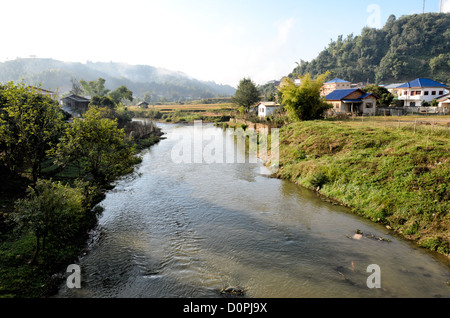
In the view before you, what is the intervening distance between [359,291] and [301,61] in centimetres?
16787

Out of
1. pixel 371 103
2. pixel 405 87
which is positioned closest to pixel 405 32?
pixel 405 87

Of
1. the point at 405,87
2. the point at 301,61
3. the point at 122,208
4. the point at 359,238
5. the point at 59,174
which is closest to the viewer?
the point at 359,238

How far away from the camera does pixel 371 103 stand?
130 ft

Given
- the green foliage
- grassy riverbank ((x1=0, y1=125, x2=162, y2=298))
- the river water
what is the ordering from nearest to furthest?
1. grassy riverbank ((x1=0, y1=125, x2=162, y2=298))
2. the river water
3. the green foliage

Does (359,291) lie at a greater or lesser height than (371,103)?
lesser

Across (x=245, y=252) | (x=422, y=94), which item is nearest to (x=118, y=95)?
(x=245, y=252)

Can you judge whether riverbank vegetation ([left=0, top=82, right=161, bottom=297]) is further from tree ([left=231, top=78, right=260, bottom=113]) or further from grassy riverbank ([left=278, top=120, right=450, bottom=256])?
tree ([left=231, top=78, right=260, bottom=113])

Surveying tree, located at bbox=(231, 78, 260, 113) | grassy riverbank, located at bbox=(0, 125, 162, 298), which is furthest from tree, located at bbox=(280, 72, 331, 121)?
tree, located at bbox=(231, 78, 260, 113)

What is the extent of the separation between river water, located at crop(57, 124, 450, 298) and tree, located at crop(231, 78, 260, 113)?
5014 cm

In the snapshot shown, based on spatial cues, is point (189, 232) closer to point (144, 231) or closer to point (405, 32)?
point (144, 231)

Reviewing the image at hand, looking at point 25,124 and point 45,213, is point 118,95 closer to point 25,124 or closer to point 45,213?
point 25,124

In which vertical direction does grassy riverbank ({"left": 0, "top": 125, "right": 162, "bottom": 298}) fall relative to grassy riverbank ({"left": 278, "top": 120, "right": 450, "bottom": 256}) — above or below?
below

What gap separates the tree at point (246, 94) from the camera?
212 ft

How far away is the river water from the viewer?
8.72 metres
